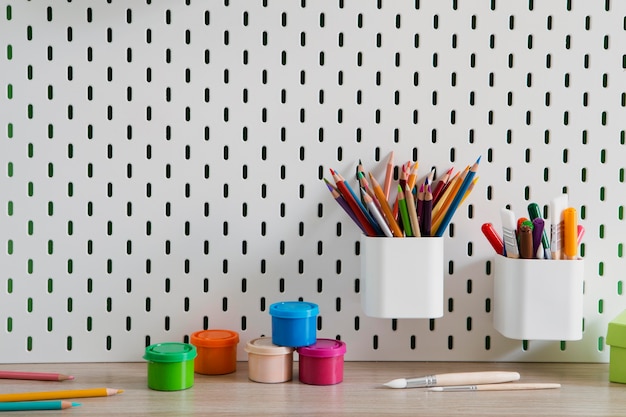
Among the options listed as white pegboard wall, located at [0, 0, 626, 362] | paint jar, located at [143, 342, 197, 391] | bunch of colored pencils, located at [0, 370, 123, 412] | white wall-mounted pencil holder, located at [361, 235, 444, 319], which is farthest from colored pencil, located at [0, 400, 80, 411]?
white wall-mounted pencil holder, located at [361, 235, 444, 319]

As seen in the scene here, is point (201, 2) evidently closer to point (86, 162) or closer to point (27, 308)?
point (86, 162)

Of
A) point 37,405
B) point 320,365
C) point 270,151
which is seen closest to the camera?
point 37,405

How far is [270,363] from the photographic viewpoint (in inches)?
33.6

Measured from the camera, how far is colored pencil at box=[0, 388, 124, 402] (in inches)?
30.0

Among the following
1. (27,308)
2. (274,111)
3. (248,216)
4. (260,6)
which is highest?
(260,6)

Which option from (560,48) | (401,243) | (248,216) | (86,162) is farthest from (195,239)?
(560,48)

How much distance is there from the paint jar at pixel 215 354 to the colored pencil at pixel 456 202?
0.30 metres

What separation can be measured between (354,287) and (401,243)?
13 cm

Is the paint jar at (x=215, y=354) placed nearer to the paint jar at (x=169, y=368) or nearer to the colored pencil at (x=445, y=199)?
the paint jar at (x=169, y=368)

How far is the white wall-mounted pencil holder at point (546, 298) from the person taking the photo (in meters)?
0.87

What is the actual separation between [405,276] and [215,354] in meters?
0.26

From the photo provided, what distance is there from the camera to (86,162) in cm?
95

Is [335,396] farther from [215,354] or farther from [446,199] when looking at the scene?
[446,199]

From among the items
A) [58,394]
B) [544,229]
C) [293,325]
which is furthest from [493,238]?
[58,394]
